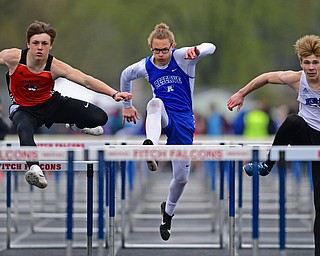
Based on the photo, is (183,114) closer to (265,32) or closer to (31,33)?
(31,33)

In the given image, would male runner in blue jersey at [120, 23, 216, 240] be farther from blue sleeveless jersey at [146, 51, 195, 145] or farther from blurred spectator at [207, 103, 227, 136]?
blurred spectator at [207, 103, 227, 136]

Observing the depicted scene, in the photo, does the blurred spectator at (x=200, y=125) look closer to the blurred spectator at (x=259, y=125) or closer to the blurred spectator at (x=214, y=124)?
the blurred spectator at (x=214, y=124)

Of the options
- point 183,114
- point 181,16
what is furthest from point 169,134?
point 181,16

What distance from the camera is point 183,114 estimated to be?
383 inches

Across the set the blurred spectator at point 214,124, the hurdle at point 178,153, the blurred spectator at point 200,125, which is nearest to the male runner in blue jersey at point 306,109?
the hurdle at point 178,153

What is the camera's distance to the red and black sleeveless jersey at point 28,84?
8.81m

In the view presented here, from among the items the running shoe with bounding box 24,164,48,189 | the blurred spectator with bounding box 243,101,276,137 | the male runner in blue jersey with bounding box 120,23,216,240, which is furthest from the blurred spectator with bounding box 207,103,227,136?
the running shoe with bounding box 24,164,48,189

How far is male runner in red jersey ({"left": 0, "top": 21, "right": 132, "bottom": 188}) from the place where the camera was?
8.73 meters

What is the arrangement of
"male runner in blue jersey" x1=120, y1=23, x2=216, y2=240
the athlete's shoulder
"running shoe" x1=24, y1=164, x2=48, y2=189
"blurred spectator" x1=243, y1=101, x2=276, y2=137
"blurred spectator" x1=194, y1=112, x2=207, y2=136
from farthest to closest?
"blurred spectator" x1=194, y1=112, x2=207, y2=136 < "blurred spectator" x1=243, y1=101, x2=276, y2=137 < "male runner in blue jersey" x1=120, y1=23, x2=216, y2=240 < the athlete's shoulder < "running shoe" x1=24, y1=164, x2=48, y2=189

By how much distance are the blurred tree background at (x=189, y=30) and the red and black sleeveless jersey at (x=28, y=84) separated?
1671cm

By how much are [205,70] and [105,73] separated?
10.4 ft

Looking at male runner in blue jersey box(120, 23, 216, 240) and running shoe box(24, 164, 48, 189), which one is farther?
male runner in blue jersey box(120, 23, 216, 240)

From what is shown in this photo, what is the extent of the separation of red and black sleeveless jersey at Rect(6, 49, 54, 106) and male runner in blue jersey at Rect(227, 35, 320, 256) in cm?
197

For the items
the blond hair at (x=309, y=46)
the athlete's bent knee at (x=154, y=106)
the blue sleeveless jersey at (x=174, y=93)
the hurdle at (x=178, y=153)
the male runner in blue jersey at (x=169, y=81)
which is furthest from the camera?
the blue sleeveless jersey at (x=174, y=93)
